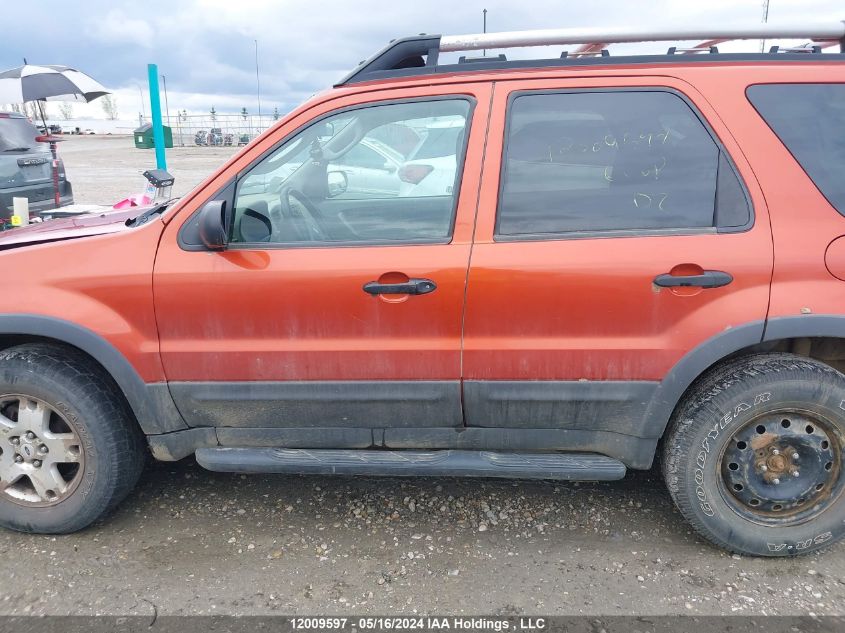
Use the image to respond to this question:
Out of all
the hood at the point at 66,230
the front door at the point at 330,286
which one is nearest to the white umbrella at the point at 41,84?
the hood at the point at 66,230

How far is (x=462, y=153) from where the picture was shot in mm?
2543

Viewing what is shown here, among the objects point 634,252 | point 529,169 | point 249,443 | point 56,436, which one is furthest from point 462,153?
point 56,436

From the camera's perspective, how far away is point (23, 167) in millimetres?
7766

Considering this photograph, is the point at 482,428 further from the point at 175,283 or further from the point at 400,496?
the point at 175,283

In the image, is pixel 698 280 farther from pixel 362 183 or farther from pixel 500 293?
pixel 362 183

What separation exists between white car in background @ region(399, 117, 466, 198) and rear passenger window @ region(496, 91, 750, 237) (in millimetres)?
211

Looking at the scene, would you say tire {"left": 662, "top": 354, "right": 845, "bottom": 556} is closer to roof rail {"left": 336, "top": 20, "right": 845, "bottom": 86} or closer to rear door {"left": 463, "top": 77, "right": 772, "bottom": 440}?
rear door {"left": 463, "top": 77, "right": 772, "bottom": 440}

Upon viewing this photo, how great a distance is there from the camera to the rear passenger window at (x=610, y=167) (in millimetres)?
2457

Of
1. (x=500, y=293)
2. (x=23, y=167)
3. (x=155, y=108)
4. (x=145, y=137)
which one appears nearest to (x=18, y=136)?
(x=23, y=167)

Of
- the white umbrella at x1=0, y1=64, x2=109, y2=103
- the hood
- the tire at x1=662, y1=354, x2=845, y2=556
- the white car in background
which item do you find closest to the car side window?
the white car in background

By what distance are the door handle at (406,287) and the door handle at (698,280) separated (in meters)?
0.87

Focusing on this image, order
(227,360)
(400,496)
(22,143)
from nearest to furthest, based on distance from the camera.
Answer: (227,360)
(400,496)
(22,143)

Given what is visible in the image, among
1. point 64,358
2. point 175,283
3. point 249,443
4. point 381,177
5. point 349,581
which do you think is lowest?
point 349,581

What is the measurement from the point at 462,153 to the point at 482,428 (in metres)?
1.14
